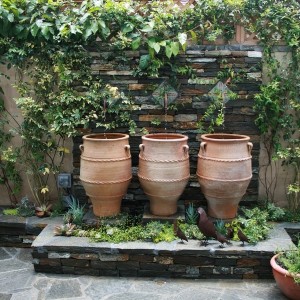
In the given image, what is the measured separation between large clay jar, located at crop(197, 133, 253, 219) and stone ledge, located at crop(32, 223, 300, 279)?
1.29 ft

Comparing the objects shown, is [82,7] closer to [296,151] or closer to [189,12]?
[189,12]

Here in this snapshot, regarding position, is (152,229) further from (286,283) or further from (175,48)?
(175,48)

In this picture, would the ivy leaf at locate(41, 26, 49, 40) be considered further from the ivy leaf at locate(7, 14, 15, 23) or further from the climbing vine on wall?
the ivy leaf at locate(7, 14, 15, 23)

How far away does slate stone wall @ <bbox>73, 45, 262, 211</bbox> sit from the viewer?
351cm

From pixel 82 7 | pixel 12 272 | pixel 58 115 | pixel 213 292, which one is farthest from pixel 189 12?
pixel 12 272

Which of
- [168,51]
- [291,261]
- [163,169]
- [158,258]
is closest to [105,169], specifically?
[163,169]

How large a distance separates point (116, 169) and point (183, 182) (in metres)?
0.58

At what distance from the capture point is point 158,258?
297 cm

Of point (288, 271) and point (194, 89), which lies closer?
point (288, 271)

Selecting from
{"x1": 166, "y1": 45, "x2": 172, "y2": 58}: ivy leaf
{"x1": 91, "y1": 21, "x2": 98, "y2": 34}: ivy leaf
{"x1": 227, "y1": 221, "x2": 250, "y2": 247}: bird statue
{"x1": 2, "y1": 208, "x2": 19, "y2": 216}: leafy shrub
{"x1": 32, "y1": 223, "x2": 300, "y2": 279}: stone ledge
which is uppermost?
{"x1": 91, "y1": 21, "x2": 98, "y2": 34}: ivy leaf

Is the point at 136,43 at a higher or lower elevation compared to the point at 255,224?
higher

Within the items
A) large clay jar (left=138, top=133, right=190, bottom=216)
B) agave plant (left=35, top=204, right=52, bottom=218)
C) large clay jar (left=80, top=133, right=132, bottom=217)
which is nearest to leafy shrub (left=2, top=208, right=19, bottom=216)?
agave plant (left=35, top=204, right=52, bottom=218)

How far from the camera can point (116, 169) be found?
322 centimetres

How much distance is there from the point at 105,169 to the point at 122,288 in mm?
953
